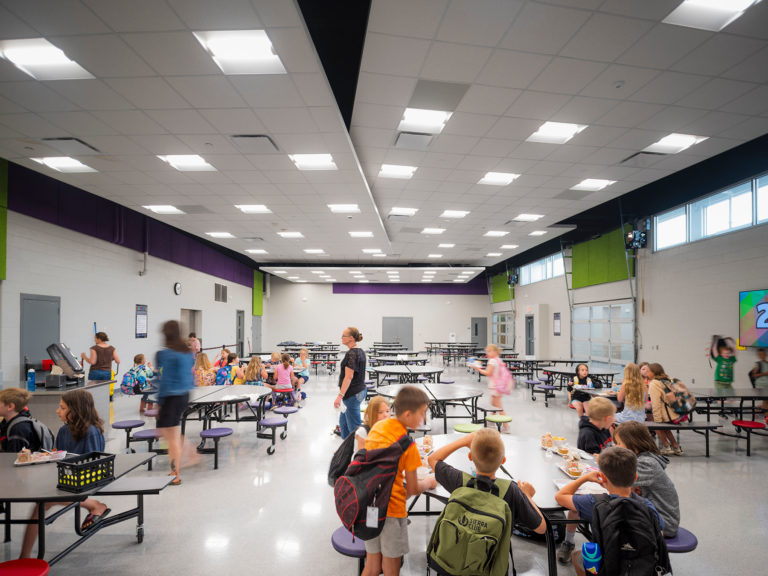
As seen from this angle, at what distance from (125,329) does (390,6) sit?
30.9 ft

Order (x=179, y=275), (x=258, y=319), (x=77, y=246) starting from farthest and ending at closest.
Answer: (x=258, y=319)
(x=179, y=275)
(x=77, y=246)

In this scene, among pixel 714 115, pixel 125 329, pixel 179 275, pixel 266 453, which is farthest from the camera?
pixel 179 275

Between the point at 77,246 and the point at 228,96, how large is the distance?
600 centimetres

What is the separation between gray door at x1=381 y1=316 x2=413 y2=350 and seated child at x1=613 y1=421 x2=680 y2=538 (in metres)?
20.3

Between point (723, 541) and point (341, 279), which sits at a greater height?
point (341, 279)

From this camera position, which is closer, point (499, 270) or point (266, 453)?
point (266, 453)

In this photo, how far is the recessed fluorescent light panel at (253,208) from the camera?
861cm

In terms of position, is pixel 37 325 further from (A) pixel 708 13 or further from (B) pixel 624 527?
(A) pixel 708 13

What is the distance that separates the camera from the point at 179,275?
12445mm

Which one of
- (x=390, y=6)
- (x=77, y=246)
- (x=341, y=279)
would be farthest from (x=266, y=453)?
(x=341, y=279)

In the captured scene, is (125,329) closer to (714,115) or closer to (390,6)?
(390,6)

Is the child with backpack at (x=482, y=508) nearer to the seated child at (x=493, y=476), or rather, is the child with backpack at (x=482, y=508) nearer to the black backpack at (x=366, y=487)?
the seated child at (x=493, y=476)

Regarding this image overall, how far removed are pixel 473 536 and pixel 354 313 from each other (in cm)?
2105

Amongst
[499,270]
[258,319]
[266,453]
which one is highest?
[499,270]
